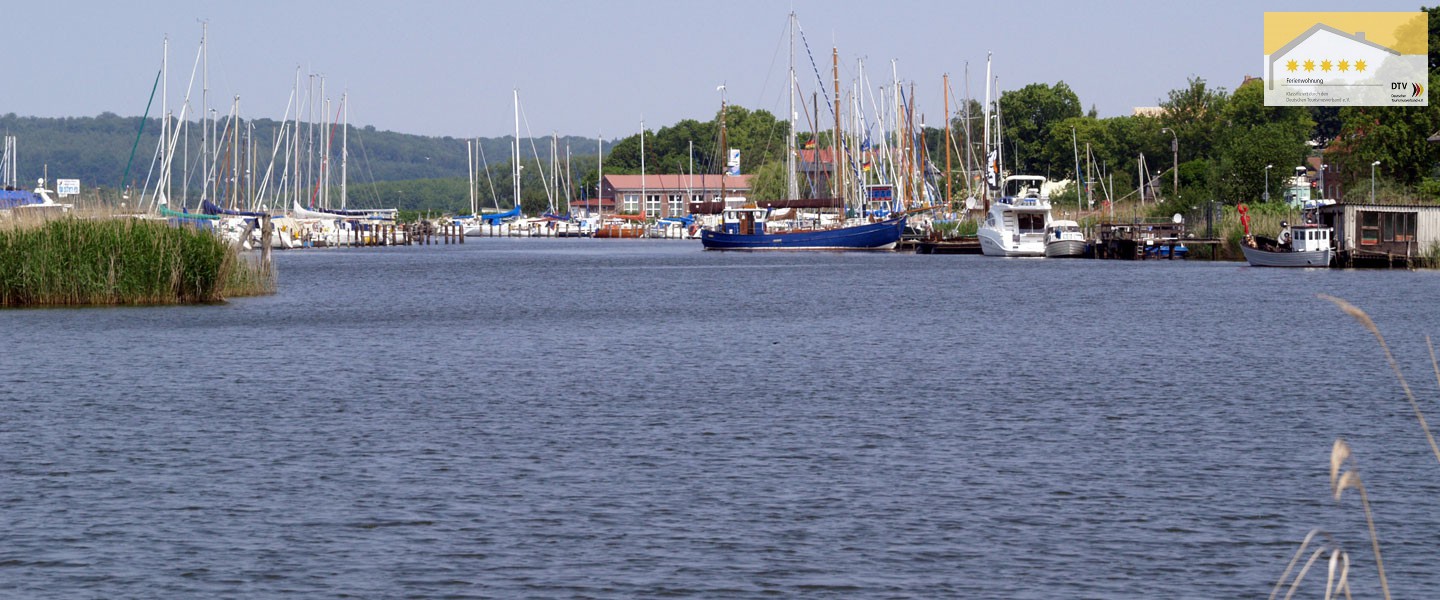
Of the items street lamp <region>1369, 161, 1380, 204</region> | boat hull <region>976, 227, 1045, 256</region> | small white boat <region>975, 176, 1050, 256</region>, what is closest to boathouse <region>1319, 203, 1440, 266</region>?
street lamp <region>1369, 161, 1380, 204</region>

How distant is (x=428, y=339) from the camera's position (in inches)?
1699

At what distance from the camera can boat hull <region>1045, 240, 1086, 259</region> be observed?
103 metres

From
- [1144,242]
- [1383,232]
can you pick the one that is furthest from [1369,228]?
[1144,242]

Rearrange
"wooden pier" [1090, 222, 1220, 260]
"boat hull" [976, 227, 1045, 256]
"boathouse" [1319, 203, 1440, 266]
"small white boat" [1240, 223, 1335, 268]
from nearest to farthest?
1. "boathouse" [1319, 203, 1440, 266]
2. "small white boat" [1240, 223, 1335, 268]
3. "wooden pier" [1090, 222, 1220, 260]
4. "boat hull" [976, 227, 1045, 256]

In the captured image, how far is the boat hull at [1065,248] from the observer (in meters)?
103

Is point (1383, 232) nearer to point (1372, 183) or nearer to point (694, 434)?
point (1372, 183)

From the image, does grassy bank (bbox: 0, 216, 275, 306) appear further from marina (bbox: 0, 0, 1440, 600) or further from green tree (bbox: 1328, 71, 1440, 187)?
green tree (bbox: 1328, 71, 1440, 187)

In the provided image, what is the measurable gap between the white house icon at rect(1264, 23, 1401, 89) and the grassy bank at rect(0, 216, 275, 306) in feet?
188

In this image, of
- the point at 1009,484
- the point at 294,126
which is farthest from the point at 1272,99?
the point at 1009,484

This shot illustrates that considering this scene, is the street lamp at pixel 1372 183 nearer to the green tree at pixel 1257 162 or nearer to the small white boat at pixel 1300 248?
Result: the small white boat at pixel 1300 248

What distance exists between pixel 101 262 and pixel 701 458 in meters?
32.2

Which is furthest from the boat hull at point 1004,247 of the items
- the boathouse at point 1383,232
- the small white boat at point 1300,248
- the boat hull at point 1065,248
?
the boathouse at point 1383,232

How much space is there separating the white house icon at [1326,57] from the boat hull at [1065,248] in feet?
46.5

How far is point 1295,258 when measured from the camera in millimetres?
83562
